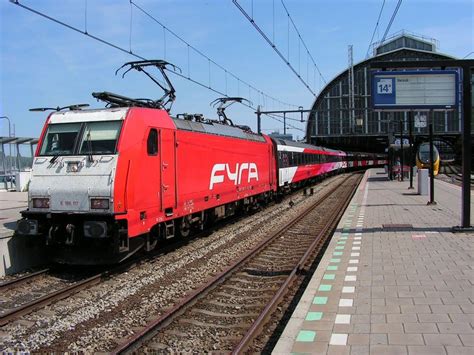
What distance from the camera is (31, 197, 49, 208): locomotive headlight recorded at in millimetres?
9002

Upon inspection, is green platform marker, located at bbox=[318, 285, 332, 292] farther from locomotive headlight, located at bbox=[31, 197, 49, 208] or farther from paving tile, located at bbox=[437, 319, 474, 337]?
locomotive headlight, located at bbox=[31, 197, 49, 208]

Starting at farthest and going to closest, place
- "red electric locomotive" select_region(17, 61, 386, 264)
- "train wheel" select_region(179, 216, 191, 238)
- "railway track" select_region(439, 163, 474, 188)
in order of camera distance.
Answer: "railway track" select_region(439, 163, 474, 188), "train wheel" select_region(179, 216, 191, 238), "red electric locomotive" select_region(17, 61, 386, 264)

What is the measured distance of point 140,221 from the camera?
909 cm

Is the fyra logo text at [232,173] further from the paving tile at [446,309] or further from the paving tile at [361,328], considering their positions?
the paving tile at [361,328]

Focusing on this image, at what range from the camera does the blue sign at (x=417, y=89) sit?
38.7 feet

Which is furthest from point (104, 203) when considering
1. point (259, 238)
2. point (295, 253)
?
point (259, 238)

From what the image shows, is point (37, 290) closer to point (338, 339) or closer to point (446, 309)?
point (338, 339)

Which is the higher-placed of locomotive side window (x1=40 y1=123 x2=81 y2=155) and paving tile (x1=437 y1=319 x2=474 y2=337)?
locomotive side window (x1=40 y1=123 x2=81 y2=155)

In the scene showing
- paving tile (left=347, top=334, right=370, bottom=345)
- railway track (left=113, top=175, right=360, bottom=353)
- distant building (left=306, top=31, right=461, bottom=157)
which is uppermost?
distant building (left=306, top=31, right=461, bottom=157)

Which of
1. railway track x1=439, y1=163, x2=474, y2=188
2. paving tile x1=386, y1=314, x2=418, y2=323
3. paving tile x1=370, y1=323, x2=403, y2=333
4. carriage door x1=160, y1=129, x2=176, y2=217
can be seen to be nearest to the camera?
paving tile x1=370, y1=323, x2=403, y2=333

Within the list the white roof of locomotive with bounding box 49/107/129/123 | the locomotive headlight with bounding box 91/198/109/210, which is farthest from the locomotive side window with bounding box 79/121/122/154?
the locomotive headlight with bounding box 91/198/109/210

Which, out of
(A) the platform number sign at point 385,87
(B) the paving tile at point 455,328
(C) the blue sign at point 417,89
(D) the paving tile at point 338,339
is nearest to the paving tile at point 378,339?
(D) the paving tile at point 338,339

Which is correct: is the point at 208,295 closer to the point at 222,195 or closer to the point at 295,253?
the point at 295,253

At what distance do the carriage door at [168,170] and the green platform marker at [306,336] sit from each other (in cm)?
547
